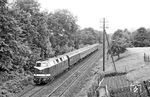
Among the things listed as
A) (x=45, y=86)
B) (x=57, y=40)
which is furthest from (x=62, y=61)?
(x=57, y=40)

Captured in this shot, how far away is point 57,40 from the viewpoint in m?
52.8

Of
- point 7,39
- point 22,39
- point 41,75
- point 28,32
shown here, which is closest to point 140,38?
point 28,32

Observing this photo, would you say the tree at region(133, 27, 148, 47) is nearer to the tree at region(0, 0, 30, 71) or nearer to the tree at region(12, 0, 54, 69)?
the tree at region(12, 0, 54, 69)

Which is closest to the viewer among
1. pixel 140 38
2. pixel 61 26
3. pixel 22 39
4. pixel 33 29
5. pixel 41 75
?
pixel 41 75

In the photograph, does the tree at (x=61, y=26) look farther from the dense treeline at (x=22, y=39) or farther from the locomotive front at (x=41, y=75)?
the locomotive front at (x=41, y=75)

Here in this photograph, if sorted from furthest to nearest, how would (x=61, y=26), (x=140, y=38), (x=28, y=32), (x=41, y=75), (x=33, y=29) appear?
(x=140, y=38) → (x=61, y=26) → (x=33, y=29) → (x=28, y=32) → (x=41, y=75)

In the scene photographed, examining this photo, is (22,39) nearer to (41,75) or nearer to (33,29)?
(41,75)

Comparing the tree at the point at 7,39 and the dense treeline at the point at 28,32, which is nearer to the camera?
the tree at the point at 7,39

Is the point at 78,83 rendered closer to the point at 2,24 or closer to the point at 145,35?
the point at 2,24

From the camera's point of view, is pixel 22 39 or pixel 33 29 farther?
pixel 33 29

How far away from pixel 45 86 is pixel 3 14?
10.1 meters

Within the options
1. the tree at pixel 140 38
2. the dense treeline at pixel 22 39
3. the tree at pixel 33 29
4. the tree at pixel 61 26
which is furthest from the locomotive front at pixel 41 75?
the tree at pixel 140 38

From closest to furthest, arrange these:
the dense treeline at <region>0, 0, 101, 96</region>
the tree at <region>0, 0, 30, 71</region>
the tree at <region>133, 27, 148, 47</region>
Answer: the tree at <region>0, 0, 30, 71</region>
the dense treeline at <region>0, 0, 101, 96</region>
the tree at <region>133, 27, 148, 47</region>

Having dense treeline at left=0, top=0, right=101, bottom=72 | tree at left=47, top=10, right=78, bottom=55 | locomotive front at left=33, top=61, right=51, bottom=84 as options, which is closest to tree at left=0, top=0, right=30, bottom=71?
dense treeline at left=0, top=0, right=101, bottom=72
